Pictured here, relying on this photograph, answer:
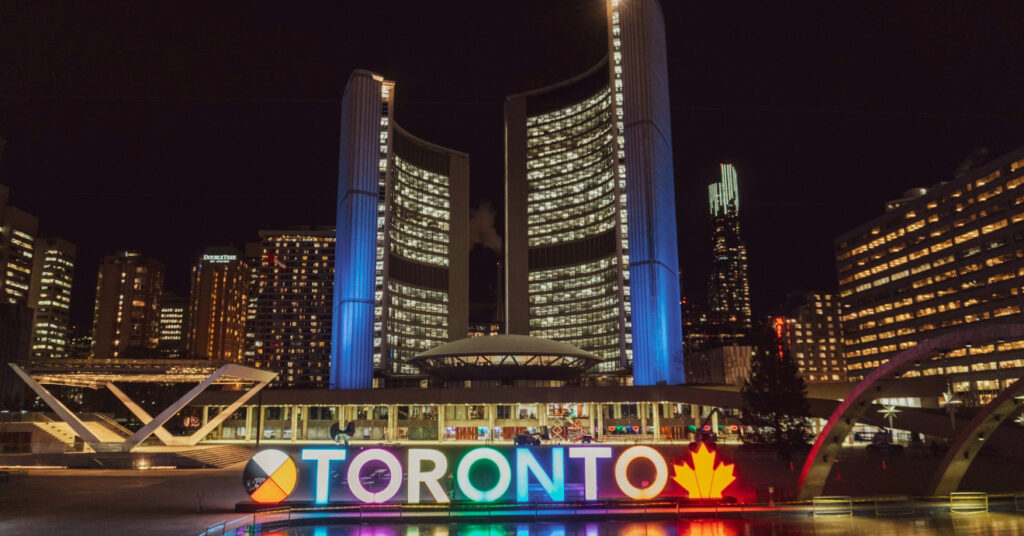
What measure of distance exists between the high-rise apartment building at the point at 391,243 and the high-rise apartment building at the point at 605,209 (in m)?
19.8

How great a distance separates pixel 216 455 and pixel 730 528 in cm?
4010

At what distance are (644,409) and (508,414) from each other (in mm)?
17392

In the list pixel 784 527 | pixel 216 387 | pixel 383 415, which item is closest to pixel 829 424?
pixel 784 527

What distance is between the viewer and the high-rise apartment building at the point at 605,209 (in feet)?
355

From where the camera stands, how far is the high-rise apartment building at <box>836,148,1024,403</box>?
12003cm

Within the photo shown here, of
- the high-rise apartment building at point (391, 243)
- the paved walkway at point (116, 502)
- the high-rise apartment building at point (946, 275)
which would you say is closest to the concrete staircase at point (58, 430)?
the paved walkway at point (116, 502)

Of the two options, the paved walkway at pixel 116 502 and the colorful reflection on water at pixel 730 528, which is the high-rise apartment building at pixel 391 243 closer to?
the paved walkway at pixel 116 502

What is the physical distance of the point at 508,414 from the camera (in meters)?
81.8

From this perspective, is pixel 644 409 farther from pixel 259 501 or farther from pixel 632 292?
pixel 259 501

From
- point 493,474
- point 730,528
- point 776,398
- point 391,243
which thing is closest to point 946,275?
point 776,398

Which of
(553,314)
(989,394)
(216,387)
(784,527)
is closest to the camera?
(784,527)

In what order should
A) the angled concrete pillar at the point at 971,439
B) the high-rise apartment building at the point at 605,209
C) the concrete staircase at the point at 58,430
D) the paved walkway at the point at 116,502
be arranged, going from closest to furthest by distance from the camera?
the paved walkway at the point at 116,502, the angled concrete pillar at the point at 971,439, the concrete staircase at the point at 58,430, the high-rise apartment building at the point at 605,209

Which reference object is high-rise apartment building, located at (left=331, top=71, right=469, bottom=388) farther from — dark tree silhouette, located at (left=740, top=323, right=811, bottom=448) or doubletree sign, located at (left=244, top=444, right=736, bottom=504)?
doubletree sign, located at (left=244, top=444, right=736, bottom=504)

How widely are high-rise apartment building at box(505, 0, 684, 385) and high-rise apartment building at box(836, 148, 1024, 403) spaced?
41.4m
